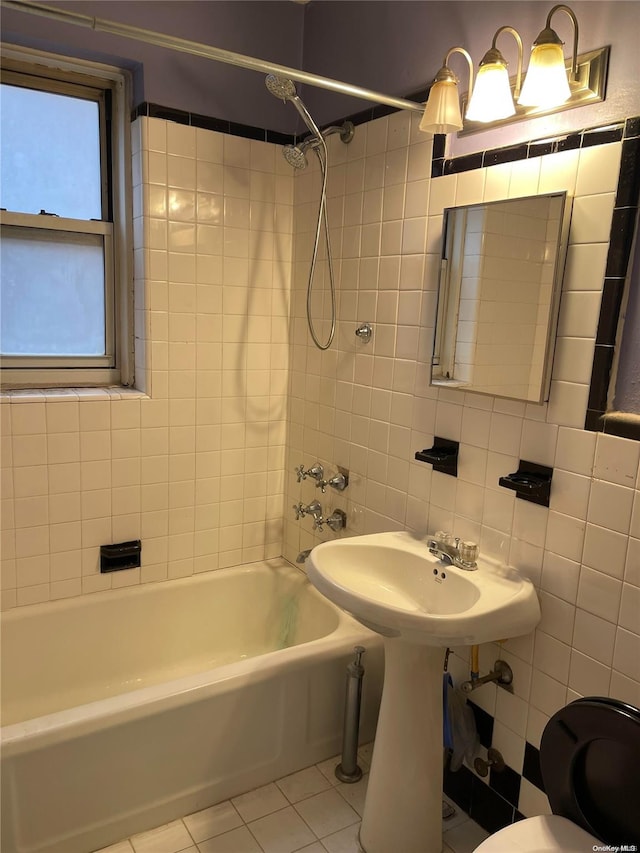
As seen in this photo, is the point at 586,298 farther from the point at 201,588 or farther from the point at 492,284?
the point at 201,588

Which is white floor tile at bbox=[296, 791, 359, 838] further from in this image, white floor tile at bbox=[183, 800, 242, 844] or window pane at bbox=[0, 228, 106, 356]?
window pane at bbox=[0, 228, 106, 356]

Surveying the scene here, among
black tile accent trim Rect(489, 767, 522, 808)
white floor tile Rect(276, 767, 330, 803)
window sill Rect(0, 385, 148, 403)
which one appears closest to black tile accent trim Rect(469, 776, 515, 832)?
black tile accent trim Rect(489, 767, 522, 808)

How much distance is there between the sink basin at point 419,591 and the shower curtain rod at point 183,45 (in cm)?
126

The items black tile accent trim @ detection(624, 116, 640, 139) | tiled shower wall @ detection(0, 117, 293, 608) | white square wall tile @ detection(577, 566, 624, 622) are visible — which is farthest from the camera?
tiled shower wall @ detection(0, 117, 293, 608)

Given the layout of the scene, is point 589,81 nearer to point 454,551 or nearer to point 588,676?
point 454,551

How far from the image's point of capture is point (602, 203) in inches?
52.5

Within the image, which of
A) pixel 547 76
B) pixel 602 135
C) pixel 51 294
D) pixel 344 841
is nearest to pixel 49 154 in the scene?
pixel 51 294

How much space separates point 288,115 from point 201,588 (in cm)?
190

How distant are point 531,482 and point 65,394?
156 cm

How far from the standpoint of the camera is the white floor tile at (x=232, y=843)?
167 centimetres

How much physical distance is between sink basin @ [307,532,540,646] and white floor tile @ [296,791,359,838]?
2.22 ft

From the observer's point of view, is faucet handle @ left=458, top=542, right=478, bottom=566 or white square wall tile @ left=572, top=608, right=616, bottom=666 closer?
white square wall tile @ left=572, top=608, right=616, bottom=666

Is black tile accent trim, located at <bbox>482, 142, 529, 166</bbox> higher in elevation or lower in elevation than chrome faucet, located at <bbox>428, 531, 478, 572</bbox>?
higher

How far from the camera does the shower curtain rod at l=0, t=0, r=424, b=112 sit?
1277 millimetres
